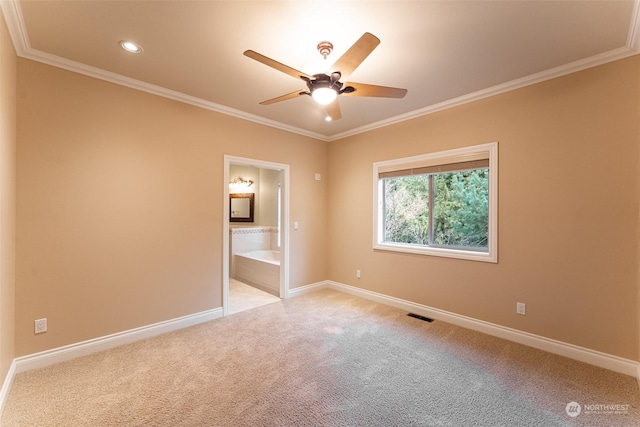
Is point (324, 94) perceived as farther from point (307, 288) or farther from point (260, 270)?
point (260, 270)

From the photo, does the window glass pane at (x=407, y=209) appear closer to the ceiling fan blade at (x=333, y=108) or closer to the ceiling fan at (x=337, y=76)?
the ceiling fan blade at (x=333, y=108)

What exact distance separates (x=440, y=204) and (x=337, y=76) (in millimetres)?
2404

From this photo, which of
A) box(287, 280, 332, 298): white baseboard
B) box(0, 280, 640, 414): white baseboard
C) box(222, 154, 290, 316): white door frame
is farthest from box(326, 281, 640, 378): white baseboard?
box(222, 154, 290, 316): white door frame

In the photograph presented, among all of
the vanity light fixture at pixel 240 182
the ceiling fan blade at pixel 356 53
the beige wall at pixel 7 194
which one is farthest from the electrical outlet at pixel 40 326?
the vanity light fixture at pixel 240 182

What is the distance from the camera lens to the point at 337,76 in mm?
2035

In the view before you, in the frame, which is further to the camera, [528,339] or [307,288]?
[307,288]

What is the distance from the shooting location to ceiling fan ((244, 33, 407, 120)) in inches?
68.2

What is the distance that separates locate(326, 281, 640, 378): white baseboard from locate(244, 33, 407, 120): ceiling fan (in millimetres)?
2653

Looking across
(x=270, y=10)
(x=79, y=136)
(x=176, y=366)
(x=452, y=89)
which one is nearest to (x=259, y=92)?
(x=270, y=10)

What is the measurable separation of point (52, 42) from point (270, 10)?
1824 mm

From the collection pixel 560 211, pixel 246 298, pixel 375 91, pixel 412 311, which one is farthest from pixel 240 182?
pixel 560 211

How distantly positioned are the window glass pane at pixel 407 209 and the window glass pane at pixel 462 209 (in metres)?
0.16

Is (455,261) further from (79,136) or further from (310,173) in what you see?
(79,136)

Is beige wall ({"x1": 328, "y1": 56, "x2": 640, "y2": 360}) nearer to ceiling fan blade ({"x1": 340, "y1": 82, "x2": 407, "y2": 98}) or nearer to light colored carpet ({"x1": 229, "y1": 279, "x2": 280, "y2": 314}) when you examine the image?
ceiling fan blade ({"x1": 340, "y1": 82, "x2": 407, "y2": 98})
